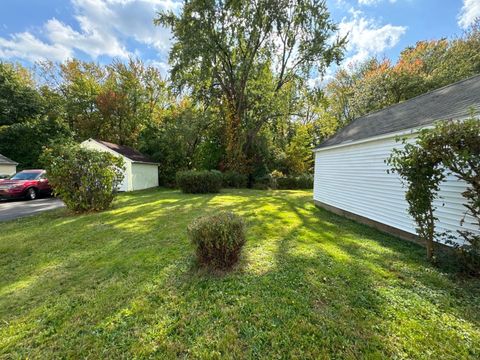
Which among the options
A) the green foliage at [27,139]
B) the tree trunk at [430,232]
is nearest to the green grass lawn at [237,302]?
the tree trunk at [430,232]

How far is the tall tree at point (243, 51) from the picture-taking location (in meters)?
15.5

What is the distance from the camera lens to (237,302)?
278 cm

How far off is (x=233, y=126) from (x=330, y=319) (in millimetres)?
16220

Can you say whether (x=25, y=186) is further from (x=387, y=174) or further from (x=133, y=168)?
(x=387, y=174)

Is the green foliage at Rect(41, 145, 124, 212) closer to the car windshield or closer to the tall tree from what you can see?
the car windshield

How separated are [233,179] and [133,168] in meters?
6.94

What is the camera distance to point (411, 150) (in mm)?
3859

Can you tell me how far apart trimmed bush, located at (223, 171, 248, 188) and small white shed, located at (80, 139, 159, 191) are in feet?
18.8

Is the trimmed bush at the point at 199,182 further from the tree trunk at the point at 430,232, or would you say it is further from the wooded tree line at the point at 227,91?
the tree trunk at the point at 430,232

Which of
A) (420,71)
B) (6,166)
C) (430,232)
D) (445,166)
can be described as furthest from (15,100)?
(420,71)

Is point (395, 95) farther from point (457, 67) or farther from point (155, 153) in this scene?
point (155, 153)

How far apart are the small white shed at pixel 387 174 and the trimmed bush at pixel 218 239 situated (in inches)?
151

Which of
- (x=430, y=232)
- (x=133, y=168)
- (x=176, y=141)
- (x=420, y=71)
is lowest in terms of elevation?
(x=430, y=232)

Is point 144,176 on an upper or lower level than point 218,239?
lower
